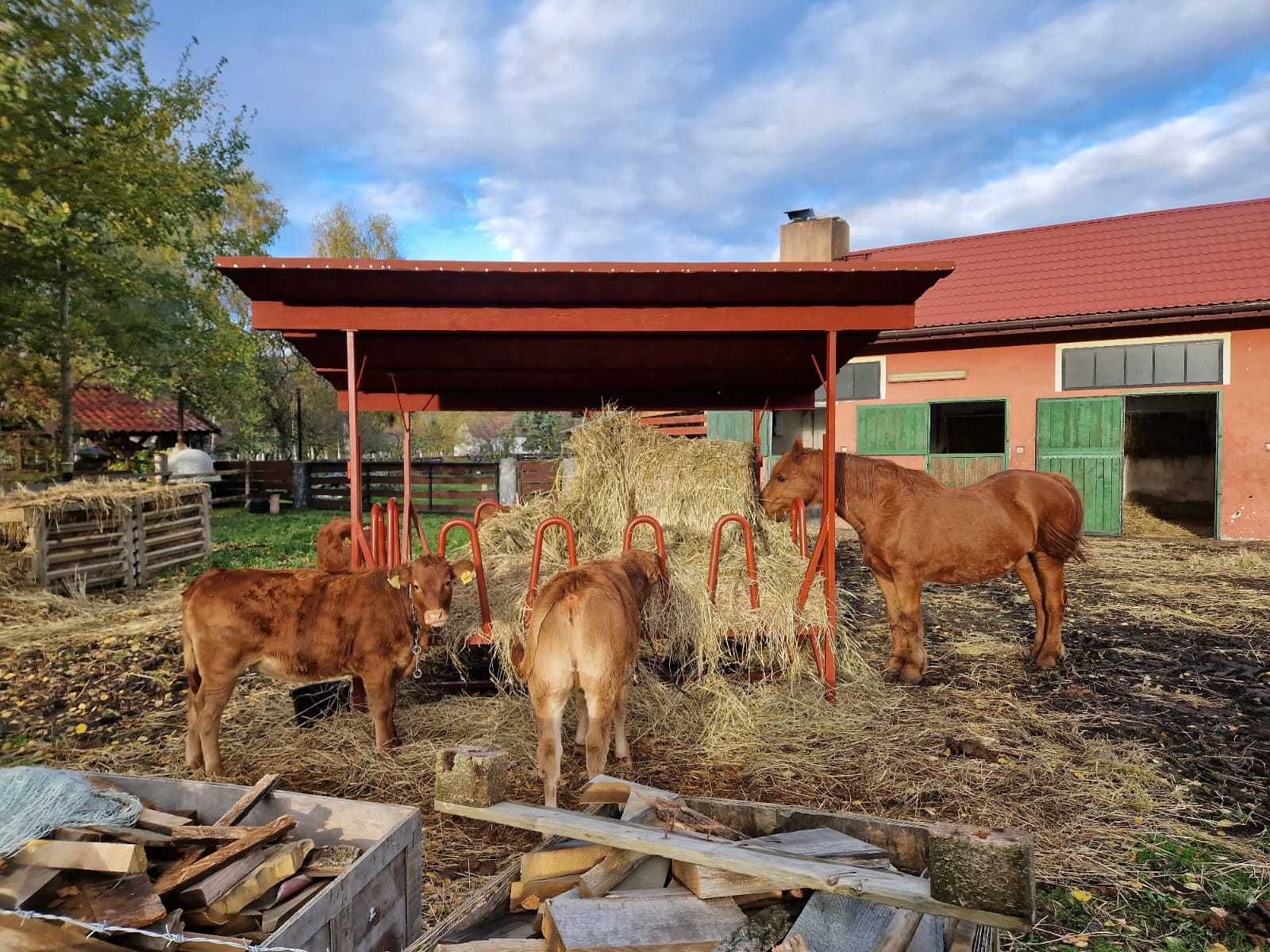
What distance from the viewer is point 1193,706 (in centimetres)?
500

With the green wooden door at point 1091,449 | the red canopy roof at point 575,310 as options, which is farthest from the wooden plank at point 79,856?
the green wooden door at point 1091,449

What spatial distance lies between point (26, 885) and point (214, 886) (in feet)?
1.50

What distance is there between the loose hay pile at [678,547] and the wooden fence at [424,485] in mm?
11618

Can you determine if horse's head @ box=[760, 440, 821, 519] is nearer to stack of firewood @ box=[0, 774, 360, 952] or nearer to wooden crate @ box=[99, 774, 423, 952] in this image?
wooden crate @ box=[99, 774, 423, 952]

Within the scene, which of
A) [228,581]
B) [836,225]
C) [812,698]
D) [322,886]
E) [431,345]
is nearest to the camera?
[322,886]

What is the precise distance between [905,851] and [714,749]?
2.23 metres

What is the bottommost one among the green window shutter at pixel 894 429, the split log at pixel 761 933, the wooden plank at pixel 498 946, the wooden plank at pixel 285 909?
the wooden plank at pixel 285 909

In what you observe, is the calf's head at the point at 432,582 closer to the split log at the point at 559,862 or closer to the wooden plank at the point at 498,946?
the split log at the point at 559,862

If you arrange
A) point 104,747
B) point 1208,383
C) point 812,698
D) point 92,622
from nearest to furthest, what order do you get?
1. point 104,747
2. point 812,698
3. point 92,622
4. point 1208,383

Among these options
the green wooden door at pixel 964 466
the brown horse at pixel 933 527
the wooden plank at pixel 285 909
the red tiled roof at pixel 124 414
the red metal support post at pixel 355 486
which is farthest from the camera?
the red tiled roof at pixel 124 414

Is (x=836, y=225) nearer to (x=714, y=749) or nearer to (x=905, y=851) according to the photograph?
(x=714, y=749)

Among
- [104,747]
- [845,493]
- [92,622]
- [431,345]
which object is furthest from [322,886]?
[92,622]

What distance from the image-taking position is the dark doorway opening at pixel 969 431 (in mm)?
17844

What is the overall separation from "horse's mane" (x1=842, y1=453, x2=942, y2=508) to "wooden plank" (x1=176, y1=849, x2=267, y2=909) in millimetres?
4788
